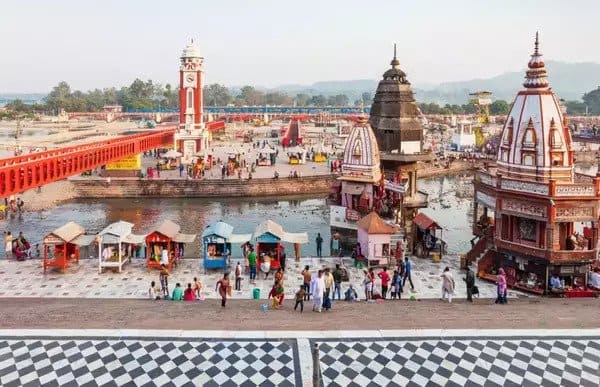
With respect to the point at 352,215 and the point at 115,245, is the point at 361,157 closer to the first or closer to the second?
the point at 352,215

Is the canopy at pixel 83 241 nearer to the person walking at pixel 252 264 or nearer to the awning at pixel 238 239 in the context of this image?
the awning at pixel 238 239

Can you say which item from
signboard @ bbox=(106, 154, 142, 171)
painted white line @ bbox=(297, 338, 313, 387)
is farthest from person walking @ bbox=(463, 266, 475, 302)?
signboard @ bbox=(106, 154, 142, 171)

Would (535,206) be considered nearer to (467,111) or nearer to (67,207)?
(67,207)

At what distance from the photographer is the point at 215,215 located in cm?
3678

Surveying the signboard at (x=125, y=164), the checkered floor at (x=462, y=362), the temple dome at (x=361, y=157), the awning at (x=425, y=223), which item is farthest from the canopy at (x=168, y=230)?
the signboard at (x=125, y=164)

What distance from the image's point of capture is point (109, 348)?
35.6ft

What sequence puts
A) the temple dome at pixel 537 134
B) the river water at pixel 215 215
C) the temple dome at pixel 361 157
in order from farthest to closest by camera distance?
1. the river water at pixel 215 215
2. the temple dome at pixel 361 157
3. the temple dome at pixel 537 134

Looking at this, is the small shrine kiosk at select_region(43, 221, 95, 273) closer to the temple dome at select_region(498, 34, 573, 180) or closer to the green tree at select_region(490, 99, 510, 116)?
the temple dome at select_region(498, 34, 573, 180)

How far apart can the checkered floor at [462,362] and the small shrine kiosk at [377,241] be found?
900 cm

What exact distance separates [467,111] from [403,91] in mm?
134880

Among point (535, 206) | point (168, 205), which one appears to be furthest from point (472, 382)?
point (168, 205)

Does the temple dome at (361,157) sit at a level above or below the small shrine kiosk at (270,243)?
above

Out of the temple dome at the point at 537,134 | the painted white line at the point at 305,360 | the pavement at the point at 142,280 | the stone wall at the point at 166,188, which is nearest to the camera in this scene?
the painted white line at the point at 305,360

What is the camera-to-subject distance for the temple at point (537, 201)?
16.9m
